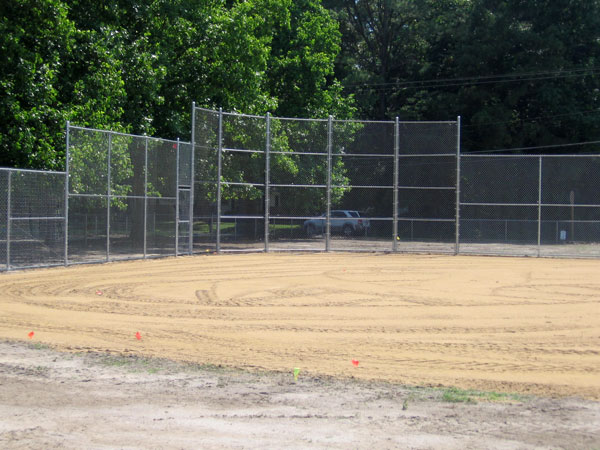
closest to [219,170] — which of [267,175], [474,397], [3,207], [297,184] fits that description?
[267,175]

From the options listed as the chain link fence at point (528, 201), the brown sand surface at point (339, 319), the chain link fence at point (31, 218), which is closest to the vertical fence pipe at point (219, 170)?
the brown sand surface at point (339, 319)

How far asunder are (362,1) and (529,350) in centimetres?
4232

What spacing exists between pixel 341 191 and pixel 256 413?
1718 cm

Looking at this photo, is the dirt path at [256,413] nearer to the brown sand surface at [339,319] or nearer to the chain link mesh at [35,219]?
the brown sand surface at [339,319]

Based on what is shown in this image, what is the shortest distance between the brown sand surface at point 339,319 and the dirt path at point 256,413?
60 centimetres

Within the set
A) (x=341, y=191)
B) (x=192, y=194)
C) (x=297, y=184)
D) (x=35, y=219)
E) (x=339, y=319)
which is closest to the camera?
(x=339, y=319)

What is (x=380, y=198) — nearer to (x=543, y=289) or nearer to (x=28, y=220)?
(x=543, y=289)

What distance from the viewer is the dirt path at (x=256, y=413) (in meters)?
4.73

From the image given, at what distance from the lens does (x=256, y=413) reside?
5.36m

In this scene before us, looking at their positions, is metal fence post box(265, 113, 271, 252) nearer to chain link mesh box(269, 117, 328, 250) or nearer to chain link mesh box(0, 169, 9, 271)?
chain link mesh box(269, 117, 328, 250)

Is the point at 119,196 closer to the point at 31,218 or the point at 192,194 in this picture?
the point at 31,218

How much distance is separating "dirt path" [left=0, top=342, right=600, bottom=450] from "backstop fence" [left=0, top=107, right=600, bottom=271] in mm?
12284

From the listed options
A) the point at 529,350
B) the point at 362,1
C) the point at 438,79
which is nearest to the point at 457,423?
the point at 529,350

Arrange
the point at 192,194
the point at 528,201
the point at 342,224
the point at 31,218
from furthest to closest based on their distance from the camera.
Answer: the point at 528,201 < the point at 342,224 < the point at 192,194 < the point at 31,218
